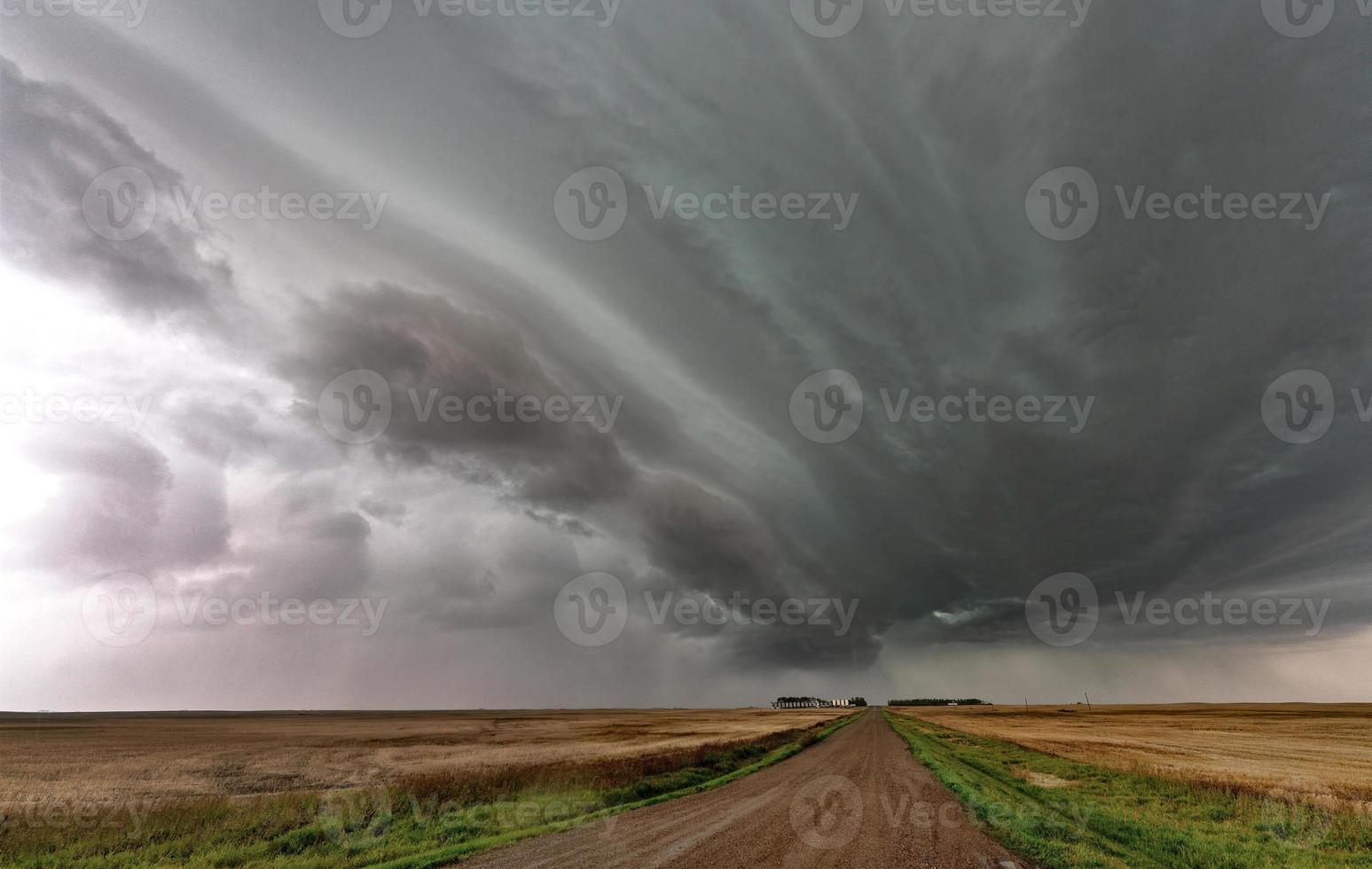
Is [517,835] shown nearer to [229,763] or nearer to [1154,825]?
[1154,825]

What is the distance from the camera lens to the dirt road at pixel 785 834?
43.8 ft

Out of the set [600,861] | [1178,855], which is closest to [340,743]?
[600,861]

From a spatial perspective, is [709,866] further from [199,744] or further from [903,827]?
[199,744]

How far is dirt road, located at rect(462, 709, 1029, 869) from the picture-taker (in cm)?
1336

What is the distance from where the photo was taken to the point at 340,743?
219 ft

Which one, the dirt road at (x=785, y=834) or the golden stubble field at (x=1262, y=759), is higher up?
the dirt road at (x=785, y=834)

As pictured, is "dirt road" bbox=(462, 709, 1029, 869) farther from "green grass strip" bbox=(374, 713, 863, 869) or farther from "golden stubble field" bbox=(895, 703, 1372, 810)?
"golden stubble field" bbox=(895, 703, 1372, 810)

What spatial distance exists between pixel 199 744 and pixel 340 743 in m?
14.2

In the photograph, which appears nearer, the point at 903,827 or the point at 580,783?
the point at 903,827

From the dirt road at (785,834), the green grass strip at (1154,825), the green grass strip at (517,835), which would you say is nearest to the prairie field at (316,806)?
the green grass strip at (517,835)

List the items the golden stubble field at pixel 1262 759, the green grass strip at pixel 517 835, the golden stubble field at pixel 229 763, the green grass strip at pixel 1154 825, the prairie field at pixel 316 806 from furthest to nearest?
1. the golden stubble field at pixel 229 763
2. the golden stubble field at pixel 1262 759
3. the prairie field at pixel 316 806
4. the green grass strip at pixel 1154 825
5. the green grass strip at pixel 517 835

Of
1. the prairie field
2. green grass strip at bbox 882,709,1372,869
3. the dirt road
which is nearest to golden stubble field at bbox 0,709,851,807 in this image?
the prairie field

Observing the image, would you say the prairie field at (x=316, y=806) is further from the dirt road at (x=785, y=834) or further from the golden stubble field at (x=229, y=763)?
the dirt road at (x=785, y=834)

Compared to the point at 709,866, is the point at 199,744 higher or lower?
lower
